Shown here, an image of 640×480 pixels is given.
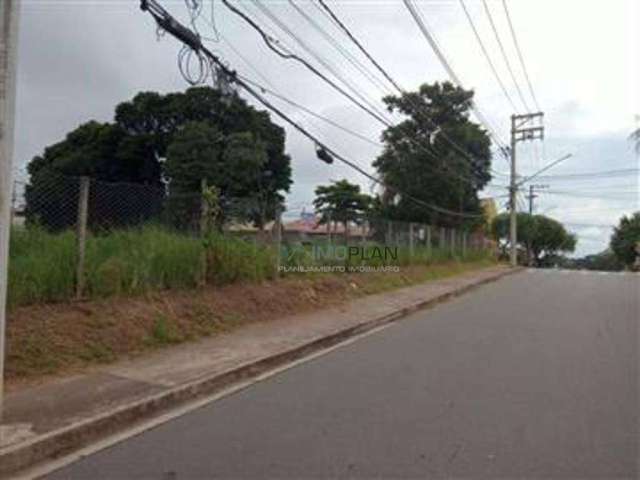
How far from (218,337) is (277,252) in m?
5.89

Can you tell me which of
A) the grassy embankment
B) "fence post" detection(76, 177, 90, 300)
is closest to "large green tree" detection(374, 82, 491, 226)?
the grassy embankment

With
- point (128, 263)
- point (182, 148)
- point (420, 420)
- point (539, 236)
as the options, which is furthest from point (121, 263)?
point (539, 236)

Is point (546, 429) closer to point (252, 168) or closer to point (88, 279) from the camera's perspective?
point (88, 279)

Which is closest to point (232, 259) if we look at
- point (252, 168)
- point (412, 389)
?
point (412, 389)

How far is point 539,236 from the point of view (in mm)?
89750

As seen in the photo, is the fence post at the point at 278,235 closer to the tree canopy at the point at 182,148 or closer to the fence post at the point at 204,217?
→ the fence post at the point at 204,217

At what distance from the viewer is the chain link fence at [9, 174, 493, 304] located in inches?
440

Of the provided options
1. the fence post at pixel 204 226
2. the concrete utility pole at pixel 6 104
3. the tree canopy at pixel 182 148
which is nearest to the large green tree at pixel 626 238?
the tree canopy at pixel 182 148

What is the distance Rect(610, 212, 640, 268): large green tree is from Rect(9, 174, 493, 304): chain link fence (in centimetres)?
7023

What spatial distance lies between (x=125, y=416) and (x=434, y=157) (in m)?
38.4

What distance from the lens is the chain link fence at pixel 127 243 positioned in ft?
36.7

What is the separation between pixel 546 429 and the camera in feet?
24.7

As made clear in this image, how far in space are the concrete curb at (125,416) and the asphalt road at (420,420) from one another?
31 centimetres

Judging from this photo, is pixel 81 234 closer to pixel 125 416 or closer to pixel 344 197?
pixel 125 416
